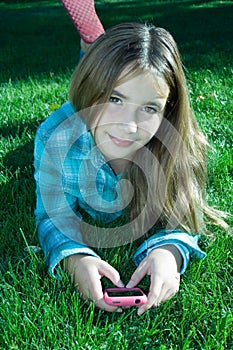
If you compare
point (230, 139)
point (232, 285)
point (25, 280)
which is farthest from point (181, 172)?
point (230, 139)

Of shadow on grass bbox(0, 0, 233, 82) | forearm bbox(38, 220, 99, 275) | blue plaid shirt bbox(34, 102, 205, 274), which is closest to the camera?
forearm bbox(38, 220, 99, 275)

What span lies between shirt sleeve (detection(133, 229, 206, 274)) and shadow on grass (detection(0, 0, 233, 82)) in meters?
2.60

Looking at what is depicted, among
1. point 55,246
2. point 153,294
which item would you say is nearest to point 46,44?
point 55,246

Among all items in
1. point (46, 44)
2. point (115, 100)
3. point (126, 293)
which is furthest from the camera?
point (46, 44)

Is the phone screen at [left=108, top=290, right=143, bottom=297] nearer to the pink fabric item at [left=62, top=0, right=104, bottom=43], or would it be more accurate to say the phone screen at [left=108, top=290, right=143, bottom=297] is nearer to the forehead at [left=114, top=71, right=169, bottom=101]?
the forehead at [left=114, top=71, right=169, bottom=101]

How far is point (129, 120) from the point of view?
1749 millimetres

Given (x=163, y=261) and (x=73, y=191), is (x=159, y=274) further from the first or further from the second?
(x=73, y=191)

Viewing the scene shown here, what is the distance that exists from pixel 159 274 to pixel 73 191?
513 millimetres

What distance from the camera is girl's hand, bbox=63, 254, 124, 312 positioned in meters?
1.58

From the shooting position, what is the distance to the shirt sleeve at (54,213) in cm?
175

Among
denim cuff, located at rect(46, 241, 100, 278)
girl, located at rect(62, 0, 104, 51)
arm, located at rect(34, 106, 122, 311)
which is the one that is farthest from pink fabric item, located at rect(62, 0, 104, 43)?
denim cuff, located at rect(46, 241, 100, 278)

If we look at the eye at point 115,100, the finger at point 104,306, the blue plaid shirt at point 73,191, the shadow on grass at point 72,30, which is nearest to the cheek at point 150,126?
the eye at point 115,100

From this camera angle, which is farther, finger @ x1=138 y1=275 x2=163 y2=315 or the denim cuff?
the denim cuff

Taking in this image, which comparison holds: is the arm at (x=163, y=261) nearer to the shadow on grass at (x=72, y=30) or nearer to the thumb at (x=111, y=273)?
the thumb at (x=111, y=273)
